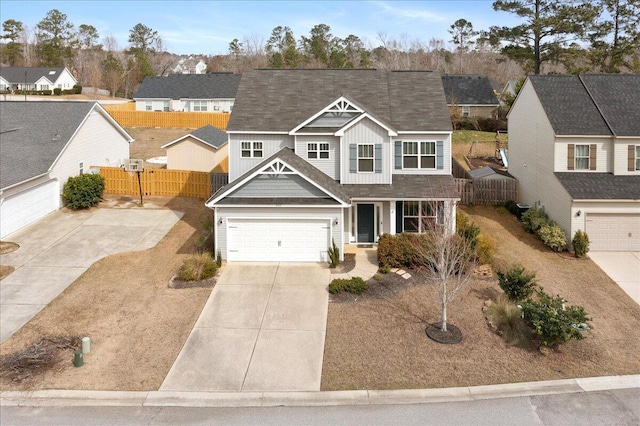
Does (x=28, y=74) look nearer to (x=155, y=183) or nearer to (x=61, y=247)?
(x=155, y=183)

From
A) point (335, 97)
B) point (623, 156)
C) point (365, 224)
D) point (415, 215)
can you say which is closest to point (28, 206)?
point (335, 97)

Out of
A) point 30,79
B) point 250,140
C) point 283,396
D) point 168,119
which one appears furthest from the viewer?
point 30,79

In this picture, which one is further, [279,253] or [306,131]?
[306,131]

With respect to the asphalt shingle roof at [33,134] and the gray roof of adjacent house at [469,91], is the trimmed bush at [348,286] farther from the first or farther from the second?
the gray roof of adjacent house at [469,91]

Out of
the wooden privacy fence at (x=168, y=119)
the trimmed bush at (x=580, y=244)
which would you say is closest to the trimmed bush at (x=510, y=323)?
the trimmed bush at (x=580, y=244)

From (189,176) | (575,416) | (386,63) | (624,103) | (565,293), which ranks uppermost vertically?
(386,63)

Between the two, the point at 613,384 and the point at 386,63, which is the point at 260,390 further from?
the point at 386,63

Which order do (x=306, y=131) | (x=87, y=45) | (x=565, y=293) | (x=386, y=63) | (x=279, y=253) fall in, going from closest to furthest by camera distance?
1. (x=565, y=293)
2. (x=279, y=253)
3. (x=306, y=131)
4. (x=386, y=63)
5. (x=87, y=45)

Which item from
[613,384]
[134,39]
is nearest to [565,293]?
[613,384]

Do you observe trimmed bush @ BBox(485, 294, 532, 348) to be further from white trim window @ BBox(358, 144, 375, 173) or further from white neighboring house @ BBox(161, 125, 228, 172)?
white neighboring house @ BBox(161, 125, 228, 172)
